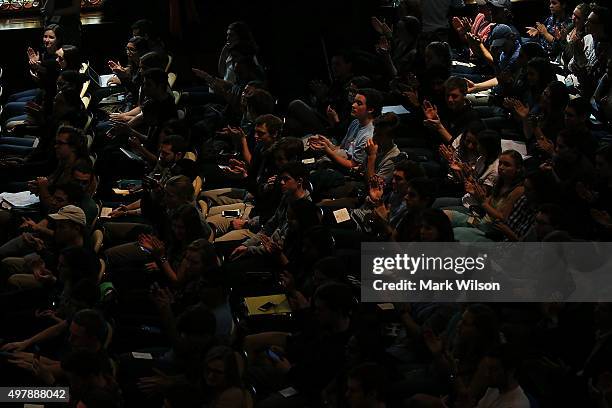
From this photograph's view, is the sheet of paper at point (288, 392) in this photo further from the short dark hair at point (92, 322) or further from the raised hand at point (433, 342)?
the short dark hair at point (92, 322)

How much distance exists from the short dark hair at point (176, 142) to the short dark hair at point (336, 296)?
9.80 feet

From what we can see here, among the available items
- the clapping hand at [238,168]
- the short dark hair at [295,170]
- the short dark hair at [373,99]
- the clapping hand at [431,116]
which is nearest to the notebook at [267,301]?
the short dark hair at [295,170]

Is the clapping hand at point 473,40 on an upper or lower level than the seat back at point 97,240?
lower

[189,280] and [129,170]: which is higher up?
[189,280]

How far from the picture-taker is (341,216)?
9578mm

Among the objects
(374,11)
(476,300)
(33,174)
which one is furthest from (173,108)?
(476,300)

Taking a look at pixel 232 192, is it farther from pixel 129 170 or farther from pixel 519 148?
pixel 519 148

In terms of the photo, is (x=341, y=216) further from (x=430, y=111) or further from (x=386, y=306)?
(x=430, y=111)

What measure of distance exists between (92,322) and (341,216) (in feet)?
7.92

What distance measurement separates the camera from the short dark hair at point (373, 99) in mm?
10367

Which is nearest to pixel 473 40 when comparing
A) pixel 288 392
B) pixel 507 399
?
pixel 288 392

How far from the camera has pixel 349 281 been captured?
28.1ft

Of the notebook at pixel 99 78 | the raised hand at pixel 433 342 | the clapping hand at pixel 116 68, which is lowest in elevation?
the notebook at pixel 99 78

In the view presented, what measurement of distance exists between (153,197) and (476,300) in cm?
294
